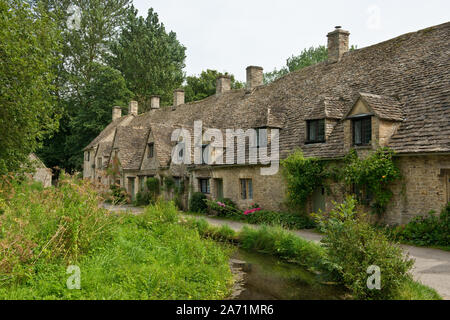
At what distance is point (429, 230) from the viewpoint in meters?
12.1

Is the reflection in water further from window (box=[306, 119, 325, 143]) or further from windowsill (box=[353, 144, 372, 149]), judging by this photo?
window (box=[306, 119, 325, 143])

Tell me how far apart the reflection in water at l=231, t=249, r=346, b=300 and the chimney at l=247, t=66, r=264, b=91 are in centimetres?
1697

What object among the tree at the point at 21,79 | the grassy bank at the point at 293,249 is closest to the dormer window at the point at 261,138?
the grassy bank at the point at 293,249

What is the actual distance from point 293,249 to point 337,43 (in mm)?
13724

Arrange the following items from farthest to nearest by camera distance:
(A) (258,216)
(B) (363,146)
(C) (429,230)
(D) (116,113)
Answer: (D) (116,113) < (A) (258,216) < (B) (363,146) < (C) (429,230)

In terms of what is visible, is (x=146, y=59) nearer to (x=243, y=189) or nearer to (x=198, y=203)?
(x=198, y=203)

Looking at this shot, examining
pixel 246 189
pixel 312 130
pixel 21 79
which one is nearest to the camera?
pixel 21 79

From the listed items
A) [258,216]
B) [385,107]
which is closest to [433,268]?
[385,107]

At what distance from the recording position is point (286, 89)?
2244 cm

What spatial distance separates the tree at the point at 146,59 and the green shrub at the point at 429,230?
38253mm

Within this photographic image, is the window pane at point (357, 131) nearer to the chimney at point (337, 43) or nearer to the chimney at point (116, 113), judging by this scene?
the chimney at point (337, 43)

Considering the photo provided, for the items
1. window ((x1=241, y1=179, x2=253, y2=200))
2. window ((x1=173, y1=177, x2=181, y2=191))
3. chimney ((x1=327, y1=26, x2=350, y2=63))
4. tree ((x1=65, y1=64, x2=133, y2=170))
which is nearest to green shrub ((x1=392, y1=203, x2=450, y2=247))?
window ((x1=241, y1=179, x2=253, y2=200))

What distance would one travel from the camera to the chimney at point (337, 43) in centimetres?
2033

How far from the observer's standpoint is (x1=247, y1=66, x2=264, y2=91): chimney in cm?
2634
